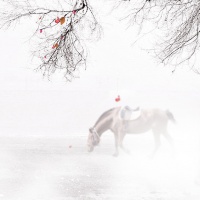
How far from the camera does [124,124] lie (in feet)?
52.2

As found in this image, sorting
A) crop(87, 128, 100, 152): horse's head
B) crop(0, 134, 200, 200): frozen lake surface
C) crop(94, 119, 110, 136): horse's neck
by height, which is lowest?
crop(0, 134, 200, 200): frozen lake surface

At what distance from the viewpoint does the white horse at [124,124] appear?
15688 mm

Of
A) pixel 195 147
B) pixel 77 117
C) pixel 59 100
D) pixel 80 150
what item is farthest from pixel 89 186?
pixel 59 100

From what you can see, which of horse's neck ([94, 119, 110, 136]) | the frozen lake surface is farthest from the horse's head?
the frozen lake surface

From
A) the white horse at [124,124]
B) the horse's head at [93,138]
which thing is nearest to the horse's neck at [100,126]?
the white horse at [124,124]

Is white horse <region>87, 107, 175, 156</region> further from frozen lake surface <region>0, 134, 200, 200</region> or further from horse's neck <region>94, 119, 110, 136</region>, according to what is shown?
frozen lake surface <region>0, 134, 200, 200</region>

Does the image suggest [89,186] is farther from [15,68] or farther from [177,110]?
[15,68]

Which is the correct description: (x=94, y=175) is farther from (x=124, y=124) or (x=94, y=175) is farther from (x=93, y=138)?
(x=124, y=124)

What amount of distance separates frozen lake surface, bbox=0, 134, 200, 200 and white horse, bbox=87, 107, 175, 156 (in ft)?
2.12

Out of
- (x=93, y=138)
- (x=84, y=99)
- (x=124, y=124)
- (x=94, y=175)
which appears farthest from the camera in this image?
(x=84, y=99)

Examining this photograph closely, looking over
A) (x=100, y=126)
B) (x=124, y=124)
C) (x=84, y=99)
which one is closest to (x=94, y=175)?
(x=100, y=126)

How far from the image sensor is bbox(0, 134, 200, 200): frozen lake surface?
9820 mm

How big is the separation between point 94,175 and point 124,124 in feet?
13.6

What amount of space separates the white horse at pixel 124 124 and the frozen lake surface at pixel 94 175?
646mm
